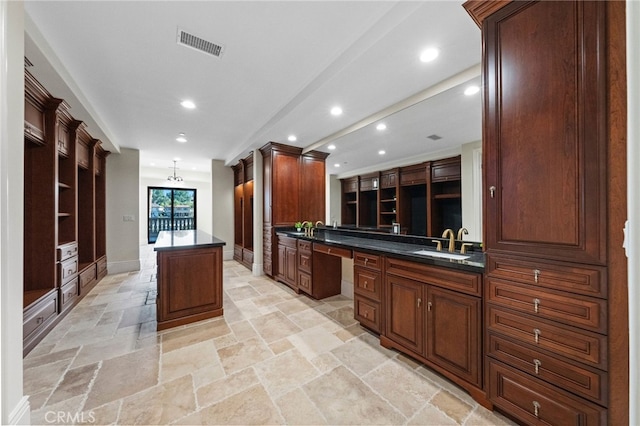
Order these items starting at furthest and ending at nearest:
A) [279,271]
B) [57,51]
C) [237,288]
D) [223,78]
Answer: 1. [279,271]
2. [237,288]
3. [223,78]
4. [57,51]

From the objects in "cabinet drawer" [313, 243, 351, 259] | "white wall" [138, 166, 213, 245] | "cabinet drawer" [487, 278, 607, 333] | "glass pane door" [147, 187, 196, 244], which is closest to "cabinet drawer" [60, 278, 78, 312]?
"cabinet drawer" [313, 243, 351, 259]

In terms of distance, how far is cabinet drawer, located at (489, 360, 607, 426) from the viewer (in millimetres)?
1174

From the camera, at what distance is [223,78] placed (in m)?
2.48

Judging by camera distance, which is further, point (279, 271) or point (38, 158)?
point (279, 271)

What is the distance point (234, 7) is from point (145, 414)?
2708mm

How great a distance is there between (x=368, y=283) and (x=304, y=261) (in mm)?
1366

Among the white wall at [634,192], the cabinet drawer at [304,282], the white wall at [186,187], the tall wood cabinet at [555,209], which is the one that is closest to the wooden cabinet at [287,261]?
the cabinet drawer at [304,282]

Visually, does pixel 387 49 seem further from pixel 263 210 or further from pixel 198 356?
pixel 263 210

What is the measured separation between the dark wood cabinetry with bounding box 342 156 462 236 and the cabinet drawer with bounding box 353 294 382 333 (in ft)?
6.65

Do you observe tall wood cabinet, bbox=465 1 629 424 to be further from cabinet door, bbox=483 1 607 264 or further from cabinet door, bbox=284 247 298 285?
cabinet door, bbox=284 247 298 285

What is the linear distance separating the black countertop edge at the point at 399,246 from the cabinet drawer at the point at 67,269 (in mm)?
2851

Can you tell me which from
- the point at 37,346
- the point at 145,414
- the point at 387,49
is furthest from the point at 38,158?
the point at 387,49

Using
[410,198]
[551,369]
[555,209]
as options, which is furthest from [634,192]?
[410,198]

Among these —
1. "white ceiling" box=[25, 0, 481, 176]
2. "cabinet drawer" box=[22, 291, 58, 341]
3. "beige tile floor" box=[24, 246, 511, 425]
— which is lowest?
"beige tile floor" box=[24, 246, 511, 425]
